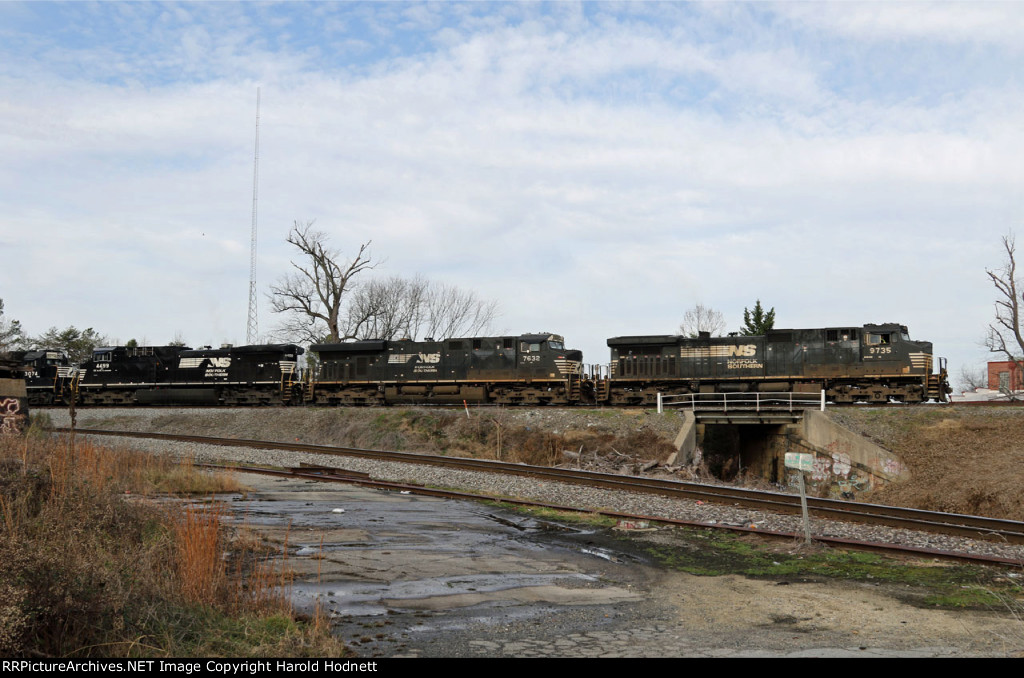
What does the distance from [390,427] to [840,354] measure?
677 inches

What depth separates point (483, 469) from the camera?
62.6 feet

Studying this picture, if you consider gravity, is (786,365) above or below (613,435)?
above

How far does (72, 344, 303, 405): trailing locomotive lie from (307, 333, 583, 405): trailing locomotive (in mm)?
→ 1730

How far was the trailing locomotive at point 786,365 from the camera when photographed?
27750 mm

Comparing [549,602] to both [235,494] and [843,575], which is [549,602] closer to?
[843,575]

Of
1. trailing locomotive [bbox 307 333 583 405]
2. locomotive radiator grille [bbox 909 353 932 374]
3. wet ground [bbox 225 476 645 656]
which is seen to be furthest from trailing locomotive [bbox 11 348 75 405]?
locomotive radiator grille [bbox 909 353 932 374]

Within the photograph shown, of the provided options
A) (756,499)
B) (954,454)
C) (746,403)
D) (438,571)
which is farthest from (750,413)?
(438,571)

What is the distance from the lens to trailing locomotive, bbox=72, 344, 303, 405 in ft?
114

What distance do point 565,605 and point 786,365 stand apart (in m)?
23.8

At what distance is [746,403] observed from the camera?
2759 cm

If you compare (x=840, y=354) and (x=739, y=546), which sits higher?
(x=840, y=354)

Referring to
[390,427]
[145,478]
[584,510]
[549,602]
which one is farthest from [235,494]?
[390,427]

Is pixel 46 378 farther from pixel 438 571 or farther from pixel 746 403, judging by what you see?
pixel 438 571

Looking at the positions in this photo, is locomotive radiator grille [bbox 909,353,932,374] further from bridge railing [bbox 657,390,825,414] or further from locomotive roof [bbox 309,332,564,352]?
locomotive roof [bbox 309,332,564,352]
